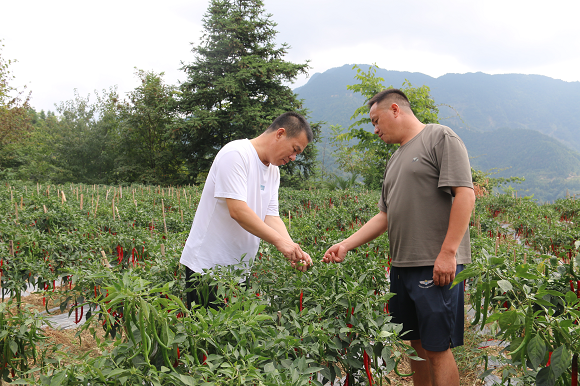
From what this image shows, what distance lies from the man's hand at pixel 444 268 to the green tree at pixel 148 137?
78.5ft

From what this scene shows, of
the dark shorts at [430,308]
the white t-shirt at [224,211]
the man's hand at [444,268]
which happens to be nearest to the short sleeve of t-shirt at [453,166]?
the man's hand at [444,268]

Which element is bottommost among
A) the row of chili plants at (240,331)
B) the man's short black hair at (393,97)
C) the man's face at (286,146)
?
the row of chili plants at (240,331)

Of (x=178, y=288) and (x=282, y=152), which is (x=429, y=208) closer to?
(x=282, y=152)

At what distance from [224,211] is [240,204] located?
187mm

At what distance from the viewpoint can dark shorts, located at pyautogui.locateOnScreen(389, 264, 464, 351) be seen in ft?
6.16

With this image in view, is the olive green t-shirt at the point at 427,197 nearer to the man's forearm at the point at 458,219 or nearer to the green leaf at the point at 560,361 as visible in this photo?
the man's forearm at the point at 458,219

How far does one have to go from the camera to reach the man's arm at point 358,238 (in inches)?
90.4

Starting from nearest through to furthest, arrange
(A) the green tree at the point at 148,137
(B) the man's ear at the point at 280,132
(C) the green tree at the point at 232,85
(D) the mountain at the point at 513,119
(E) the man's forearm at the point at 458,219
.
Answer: (E) the man's forearm at the point at 458,219, (B) the man's ear at the point at 280,132, (C) the green tree at the point at 232,85, (A) the green tree at the point at 148,137, (D) the mountain at the point at 513,119

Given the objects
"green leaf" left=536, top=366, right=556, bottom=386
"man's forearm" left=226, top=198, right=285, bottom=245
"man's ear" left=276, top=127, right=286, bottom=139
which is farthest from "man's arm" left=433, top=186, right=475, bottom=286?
"man's ear" left=276, top=127, right=286, bottom=139

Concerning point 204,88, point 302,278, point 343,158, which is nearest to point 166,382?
point 302,278

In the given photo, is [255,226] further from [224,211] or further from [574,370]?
[574,370]

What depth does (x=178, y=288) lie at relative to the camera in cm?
231

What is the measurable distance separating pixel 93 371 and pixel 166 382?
202 mm

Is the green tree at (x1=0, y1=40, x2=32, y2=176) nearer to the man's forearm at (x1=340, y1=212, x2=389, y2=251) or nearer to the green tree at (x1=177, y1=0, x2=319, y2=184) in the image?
the green tree at (x1=177, y1=0, x2=319, y2=184)
